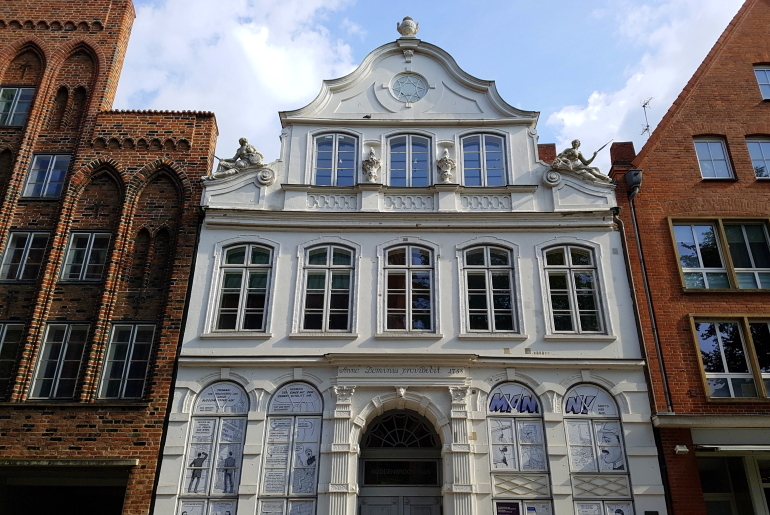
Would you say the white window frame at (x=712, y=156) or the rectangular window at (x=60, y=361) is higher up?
the white window frame at (x=712, y=156)

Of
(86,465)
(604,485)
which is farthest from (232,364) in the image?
(604,485)

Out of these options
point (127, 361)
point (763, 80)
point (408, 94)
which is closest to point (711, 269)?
point (763, 80)

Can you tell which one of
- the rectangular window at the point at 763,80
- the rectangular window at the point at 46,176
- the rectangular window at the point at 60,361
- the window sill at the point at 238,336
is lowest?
the rectangular window at the point at 60,361

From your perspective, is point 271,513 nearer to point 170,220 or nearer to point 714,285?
point 170,220

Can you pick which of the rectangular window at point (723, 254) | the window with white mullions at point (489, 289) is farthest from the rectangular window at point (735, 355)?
the window with white mullions at point (489, 289)

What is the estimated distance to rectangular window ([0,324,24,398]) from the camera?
41.8 feet

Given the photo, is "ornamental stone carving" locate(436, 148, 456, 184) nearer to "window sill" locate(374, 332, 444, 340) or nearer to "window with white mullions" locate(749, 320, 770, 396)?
"window sill" locate(374, 332, 444, 340)

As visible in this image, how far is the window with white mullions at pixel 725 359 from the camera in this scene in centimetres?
1223

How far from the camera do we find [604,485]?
37.6 feet

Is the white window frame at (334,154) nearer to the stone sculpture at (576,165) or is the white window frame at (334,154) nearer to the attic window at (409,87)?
the attic window at (409,87)

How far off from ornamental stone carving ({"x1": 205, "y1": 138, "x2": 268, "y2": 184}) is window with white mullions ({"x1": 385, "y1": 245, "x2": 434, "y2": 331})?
3.78 metres

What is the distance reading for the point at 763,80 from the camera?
15.8 meters

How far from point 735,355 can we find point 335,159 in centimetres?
1003

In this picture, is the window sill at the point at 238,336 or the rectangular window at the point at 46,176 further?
the rectangular window at the point at 46,176
